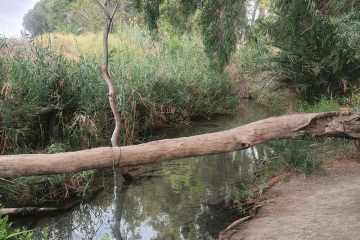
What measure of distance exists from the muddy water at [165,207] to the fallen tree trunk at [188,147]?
83 cm

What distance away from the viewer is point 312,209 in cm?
329

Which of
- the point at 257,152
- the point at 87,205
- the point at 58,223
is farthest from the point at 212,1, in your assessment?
the point at 58,223

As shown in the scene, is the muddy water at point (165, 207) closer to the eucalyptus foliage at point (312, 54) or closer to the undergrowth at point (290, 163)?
the undergrowth at point (290, 163)

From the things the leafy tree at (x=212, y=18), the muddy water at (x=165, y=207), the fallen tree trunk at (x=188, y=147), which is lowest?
the muddy water at (x=165, y=207)

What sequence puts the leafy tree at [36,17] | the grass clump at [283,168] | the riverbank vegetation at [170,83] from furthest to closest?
the leafy tree at [36,17], the riverbank vegetation at [170,83], the grass clump at [283,168]

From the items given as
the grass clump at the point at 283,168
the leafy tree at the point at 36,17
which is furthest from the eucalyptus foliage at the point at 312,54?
the leafy tree at the point at 36,17

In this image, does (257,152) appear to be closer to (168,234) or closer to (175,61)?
(168,234)

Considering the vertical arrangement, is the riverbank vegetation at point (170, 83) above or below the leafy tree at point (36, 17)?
below

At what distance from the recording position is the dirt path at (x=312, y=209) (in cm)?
283

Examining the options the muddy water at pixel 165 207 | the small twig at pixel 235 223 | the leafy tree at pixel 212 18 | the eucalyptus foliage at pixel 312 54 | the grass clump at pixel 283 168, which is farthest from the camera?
the eucalyptus foliage at pixel 312 54

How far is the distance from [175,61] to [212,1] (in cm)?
355

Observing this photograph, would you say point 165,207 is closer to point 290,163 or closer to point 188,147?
point 188,147

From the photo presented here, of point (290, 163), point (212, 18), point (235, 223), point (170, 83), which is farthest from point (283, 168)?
point (170, 83)

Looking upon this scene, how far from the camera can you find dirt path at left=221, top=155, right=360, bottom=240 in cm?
283
